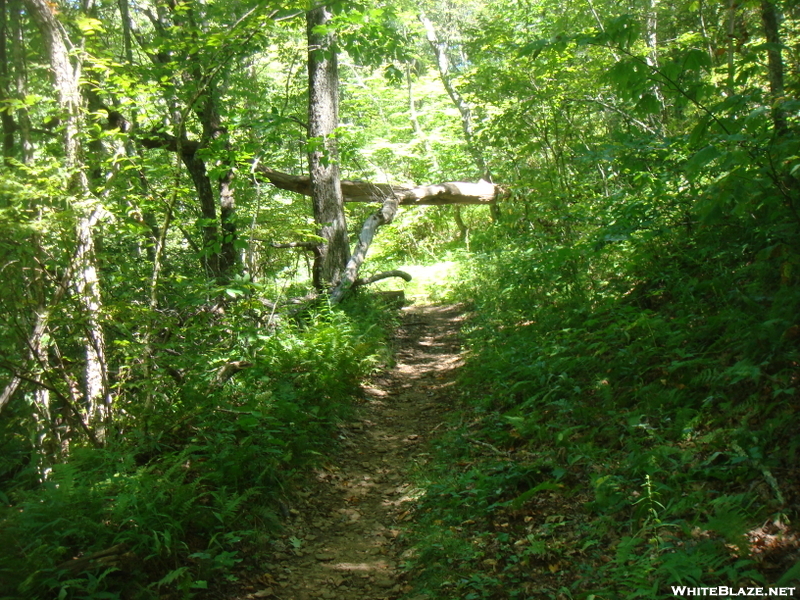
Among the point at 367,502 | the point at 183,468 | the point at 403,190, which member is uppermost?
the point at 403,190

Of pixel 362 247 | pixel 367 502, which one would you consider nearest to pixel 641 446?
pixel 367 502

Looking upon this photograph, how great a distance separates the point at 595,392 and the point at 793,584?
9.63ft

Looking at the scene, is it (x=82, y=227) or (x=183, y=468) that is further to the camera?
(x=82, y=227)

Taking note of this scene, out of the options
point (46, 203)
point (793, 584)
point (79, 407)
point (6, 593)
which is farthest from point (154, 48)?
point (793, 584)

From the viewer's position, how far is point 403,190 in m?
13.2

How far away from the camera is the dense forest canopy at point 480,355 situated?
360 centimetres

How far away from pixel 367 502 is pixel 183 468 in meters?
1.80

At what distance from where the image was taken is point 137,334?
5691 mm

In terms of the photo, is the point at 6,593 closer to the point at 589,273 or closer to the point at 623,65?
the point at 623,65

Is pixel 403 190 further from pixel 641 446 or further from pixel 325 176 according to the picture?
pixel 641 446

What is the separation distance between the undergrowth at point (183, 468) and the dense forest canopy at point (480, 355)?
25 millimetres

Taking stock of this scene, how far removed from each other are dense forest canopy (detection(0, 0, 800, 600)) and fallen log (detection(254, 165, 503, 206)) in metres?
1.99

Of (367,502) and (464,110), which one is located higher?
(464,110)

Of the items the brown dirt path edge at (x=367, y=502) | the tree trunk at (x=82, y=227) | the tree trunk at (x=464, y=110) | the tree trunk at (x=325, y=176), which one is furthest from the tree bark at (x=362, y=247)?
the tree trunk at (x=82, y=227)
